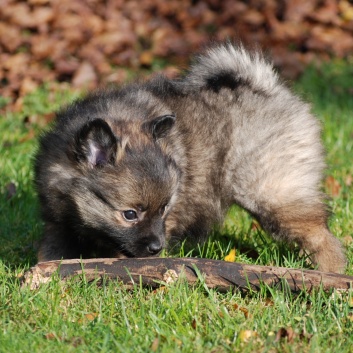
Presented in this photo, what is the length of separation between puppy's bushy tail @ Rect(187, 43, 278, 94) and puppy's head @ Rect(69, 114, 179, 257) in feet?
2.04

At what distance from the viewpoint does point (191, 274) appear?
3.69 metres

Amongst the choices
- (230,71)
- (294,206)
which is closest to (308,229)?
(294,206)

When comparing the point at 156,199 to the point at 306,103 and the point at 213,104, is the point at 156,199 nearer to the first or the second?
the point at 213,104

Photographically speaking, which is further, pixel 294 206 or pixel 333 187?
pixel 333 187

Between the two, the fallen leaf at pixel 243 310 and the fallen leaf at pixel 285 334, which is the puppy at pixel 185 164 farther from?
the fallen leaf at pixel 285 334

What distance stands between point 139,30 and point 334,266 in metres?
6.02

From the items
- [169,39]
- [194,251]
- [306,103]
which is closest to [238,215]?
[194,251]

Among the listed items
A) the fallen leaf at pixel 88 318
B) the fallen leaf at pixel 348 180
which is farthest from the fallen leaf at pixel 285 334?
the fallen leaf at pixel 348 180

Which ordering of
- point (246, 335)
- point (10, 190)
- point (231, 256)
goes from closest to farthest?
point (246, 335), point (231, 256), point (10, 190)

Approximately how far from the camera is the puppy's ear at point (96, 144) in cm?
373

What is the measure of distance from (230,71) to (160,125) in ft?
2.39

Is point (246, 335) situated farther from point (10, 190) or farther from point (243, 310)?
point (10, 190)

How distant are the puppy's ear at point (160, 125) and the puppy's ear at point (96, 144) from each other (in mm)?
266

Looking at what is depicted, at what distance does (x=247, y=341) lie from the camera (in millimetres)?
3197
